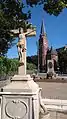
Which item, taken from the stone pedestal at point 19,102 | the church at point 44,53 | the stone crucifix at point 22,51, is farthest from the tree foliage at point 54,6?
the church at point 44,53

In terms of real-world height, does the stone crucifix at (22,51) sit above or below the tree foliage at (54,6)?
below

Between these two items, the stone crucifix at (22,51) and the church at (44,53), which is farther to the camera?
the church at (44,53)

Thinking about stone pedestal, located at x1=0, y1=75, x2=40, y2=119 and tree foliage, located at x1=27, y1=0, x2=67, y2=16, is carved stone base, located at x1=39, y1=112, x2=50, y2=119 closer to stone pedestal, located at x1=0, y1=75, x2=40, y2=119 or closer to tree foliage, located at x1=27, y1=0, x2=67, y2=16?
stone pedestal, located at x1=0, y1=75, x2=40, y2=119

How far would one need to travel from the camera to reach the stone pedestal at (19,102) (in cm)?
810

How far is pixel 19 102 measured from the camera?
8.17 metres

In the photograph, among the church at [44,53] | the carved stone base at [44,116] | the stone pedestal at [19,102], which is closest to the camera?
the stone pedestal at [19,102]

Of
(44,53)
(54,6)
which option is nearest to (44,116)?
(54,6)

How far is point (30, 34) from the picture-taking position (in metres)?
9.42

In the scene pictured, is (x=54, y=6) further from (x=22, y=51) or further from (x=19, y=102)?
(x=19, y=102)

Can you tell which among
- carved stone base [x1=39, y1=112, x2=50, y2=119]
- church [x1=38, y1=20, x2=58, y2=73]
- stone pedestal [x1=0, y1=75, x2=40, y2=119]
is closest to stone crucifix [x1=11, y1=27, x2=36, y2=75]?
stone pedestal [x1=0, y1=75, x2=40, y2=119]

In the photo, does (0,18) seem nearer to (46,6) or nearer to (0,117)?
(46,6)

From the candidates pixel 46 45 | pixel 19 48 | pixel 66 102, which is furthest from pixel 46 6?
pixel 46 45

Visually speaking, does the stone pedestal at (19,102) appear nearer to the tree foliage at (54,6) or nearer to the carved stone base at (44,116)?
the carved stone base at (44,116)

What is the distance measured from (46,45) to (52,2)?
12720 centimetres
